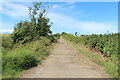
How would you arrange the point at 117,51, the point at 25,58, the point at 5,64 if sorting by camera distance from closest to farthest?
1. the point at 5,64
2. the point at 25,58
3. the point at 117,51

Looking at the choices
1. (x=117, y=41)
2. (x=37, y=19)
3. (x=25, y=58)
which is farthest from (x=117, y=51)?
(x=37, y=19)

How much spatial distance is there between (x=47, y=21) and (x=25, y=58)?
23185 mm

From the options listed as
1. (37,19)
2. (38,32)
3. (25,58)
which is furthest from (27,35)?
(25,58)

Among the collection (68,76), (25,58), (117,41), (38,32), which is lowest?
(68,76)

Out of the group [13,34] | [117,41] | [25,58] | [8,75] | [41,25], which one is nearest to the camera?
[8,75]

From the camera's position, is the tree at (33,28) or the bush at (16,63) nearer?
the bush at (16,63)

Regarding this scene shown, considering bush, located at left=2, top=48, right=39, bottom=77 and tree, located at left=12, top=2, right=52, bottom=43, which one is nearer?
bush, located at left=2, top=48, right=39, bottom=77

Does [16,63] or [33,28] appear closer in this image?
[16,63]

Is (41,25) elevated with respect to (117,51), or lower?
elevated

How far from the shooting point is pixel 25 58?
26.8 feet

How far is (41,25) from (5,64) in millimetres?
21944

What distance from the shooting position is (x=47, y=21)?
101 ft

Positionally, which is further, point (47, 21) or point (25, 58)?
point (47, 21)

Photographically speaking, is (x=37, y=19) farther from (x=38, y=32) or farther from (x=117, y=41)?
(x=117, y=41)
